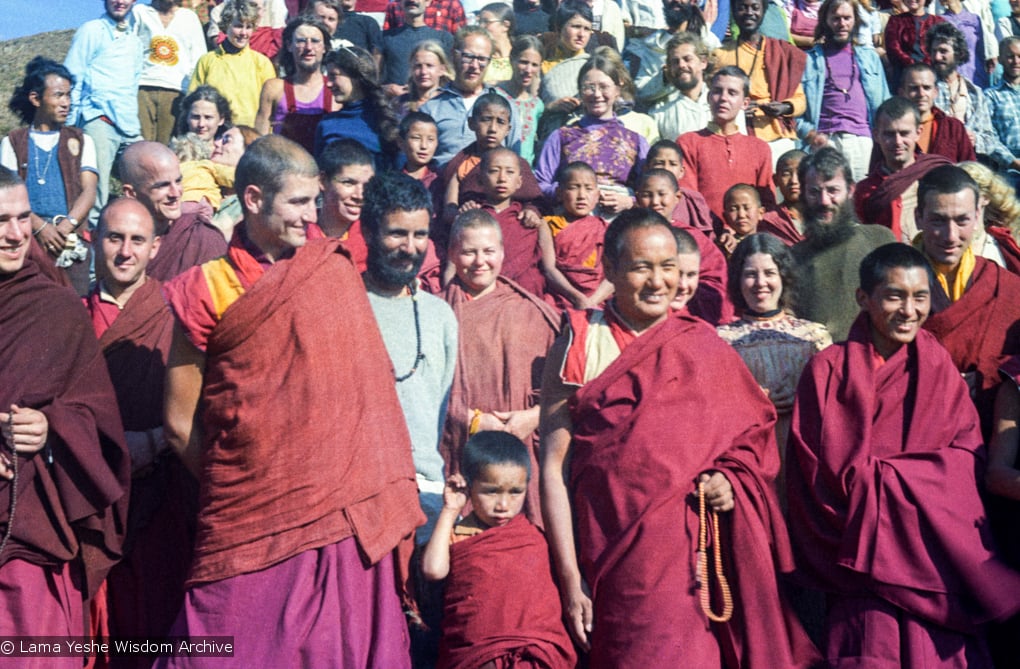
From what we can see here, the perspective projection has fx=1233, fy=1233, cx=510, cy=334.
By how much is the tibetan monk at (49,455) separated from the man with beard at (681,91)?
4985mm

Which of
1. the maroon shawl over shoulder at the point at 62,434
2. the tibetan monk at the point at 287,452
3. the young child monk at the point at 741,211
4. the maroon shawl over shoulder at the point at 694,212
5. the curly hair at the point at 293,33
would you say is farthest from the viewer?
the curly hair at the point at 293,33

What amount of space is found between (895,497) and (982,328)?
3.26 ft

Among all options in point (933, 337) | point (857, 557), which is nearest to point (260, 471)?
point (857, 557)

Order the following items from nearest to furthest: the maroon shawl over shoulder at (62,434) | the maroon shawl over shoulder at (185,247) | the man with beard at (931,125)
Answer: the maroon shawl over shoulder at (62,434) → the maroon shawl over shoulder at (185,247) → the man with beard at (931,125)

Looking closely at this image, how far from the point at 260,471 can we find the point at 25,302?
101 centimetres

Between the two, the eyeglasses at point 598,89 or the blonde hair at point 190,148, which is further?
the eyeglasses at point 598,89

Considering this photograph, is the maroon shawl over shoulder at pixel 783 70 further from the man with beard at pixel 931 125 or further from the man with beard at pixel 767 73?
the man with beard at pixel 931 125

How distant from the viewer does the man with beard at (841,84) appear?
857 cm

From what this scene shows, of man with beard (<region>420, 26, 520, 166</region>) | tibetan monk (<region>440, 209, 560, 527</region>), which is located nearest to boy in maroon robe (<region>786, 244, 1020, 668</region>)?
tibetan monk (<region>440, 209, 560, 527</region>)

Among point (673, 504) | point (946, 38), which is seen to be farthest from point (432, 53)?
point (673, 504)

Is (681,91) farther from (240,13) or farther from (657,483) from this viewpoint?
(657,483)

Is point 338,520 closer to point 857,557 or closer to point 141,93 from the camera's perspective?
point 857,557

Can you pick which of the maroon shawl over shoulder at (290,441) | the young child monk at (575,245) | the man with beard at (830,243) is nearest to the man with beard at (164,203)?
the young child monk at (575,245)

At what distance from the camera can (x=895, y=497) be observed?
415 centimetres
